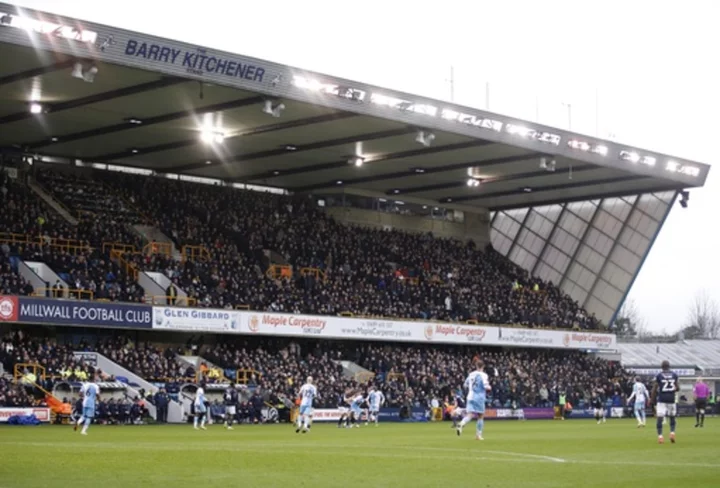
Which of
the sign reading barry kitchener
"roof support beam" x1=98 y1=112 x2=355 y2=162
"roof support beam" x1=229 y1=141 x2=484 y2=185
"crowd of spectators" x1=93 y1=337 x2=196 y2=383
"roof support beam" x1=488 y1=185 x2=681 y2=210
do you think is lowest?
"crowd of spectators" x1=93 y1=337 x2=196 y2=383

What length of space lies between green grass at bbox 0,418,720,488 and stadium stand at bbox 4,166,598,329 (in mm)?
23239

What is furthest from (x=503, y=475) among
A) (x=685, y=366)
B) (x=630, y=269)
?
(x=685, y=366)

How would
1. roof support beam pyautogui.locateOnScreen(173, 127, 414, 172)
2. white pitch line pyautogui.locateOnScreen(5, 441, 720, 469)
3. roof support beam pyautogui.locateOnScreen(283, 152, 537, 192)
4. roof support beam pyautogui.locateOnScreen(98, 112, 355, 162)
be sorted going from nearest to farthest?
white pitch line pyautogui.locateOnScreen(5, 441, 720, 469), roof support beam pyautogui.locateOnScreen(98, 112, 355, 162), roof support beam pyautogui.locateOnScreen(173, 127, 414, 172), roof support beam pyautogui.locateOnScreen(283, 152, 537, 192)

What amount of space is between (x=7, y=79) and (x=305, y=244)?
23.3 meters

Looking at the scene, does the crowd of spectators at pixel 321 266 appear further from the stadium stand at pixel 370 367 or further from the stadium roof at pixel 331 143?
the stadium stand at pixel 370 367

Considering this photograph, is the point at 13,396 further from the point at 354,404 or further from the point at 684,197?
the point at 684,197

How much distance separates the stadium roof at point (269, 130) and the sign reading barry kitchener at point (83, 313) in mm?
7630

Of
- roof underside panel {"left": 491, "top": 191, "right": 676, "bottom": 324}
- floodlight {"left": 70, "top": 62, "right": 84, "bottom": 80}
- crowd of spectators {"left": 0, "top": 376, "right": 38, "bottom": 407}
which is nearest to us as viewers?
floodlight {"left": 70, "top": 62, "right": 84, "bottom": 80}

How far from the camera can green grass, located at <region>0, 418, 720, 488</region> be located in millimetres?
15492

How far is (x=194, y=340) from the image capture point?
5356 cm

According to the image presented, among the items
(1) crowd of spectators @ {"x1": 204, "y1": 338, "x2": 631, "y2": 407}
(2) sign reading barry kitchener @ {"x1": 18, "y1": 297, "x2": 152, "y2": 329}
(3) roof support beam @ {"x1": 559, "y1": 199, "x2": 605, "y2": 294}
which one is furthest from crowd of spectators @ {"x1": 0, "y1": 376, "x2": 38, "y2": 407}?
(3) roof support beam @ {"x1": 559, "y1": 199, "x2": 605, "y2": 294}

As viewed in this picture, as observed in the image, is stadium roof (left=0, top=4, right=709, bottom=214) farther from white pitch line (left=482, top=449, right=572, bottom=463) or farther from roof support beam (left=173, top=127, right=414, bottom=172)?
white pitch line (left=482, top=449, right=572, bottom=463)

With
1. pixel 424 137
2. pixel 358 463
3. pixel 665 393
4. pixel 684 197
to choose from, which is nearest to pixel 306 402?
pixel 665 393

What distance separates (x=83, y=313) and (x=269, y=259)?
1523cm
